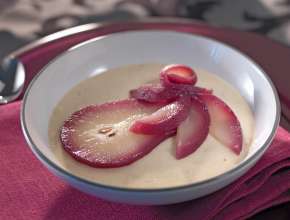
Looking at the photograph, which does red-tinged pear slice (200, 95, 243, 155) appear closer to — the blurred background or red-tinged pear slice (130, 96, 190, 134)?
red-tinged pear slice (130, 96, 190, 134)

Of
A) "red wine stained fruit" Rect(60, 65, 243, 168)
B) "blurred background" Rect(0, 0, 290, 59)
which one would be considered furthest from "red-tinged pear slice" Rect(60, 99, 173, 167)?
"blurred background" Rect(0, 0, 290, 59)

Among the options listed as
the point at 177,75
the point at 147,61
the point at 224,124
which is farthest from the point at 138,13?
the point at 224,124

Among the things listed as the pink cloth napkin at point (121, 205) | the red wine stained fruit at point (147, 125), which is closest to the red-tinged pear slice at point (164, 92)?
the red wine stained fruit at point (147, 125)

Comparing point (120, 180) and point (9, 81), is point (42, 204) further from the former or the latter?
point (9, 81)

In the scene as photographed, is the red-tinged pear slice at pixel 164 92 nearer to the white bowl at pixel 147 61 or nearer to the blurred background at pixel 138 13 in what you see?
the white bowl at pixel 147 61

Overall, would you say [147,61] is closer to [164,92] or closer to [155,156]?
[164,92]

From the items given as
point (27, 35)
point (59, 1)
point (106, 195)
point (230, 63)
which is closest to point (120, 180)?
point (106, 195)
